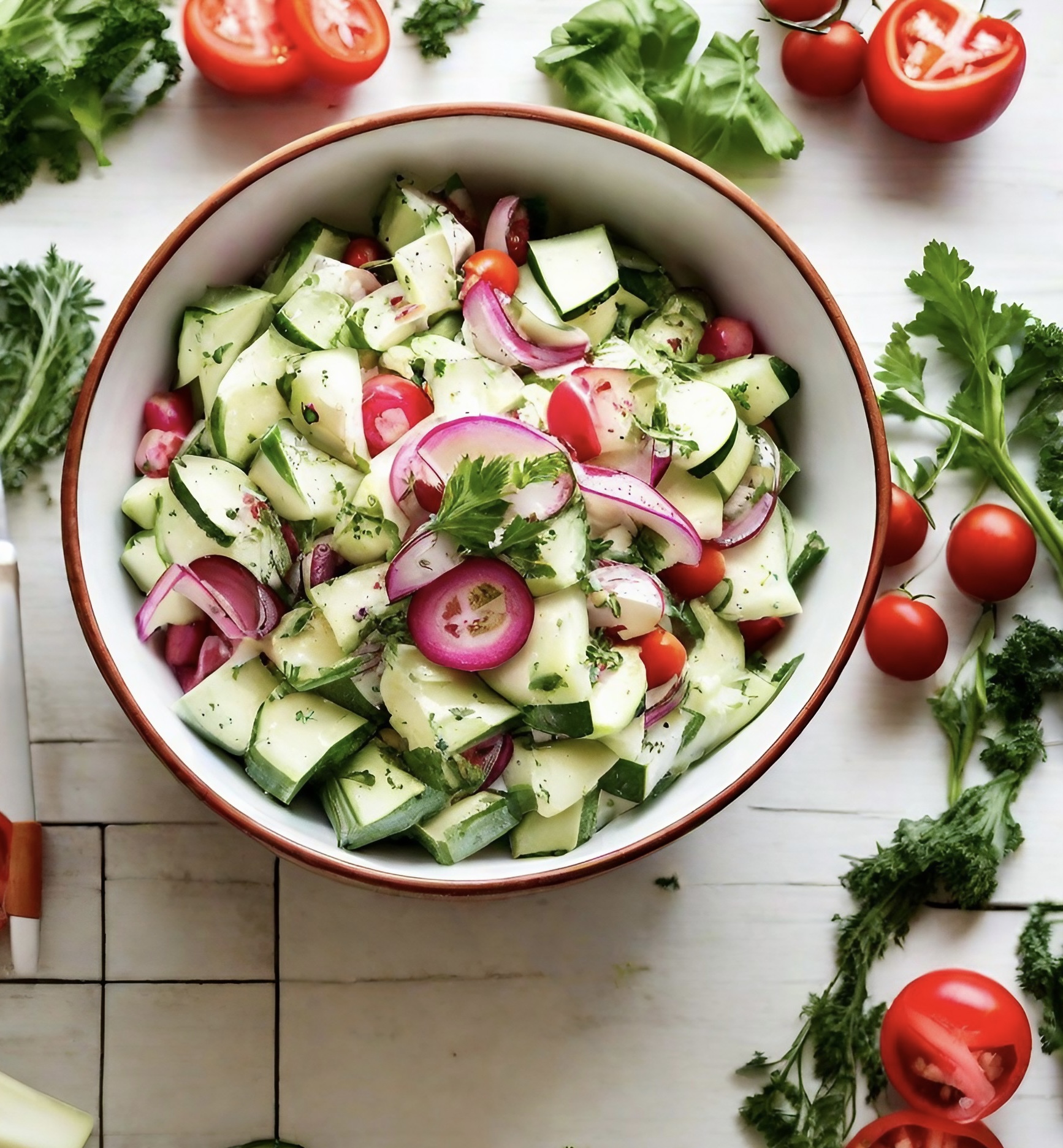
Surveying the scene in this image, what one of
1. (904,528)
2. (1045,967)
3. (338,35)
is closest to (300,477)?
(338,35)

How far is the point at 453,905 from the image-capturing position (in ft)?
7.61

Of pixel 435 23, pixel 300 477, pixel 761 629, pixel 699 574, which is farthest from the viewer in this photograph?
pixel 435 23

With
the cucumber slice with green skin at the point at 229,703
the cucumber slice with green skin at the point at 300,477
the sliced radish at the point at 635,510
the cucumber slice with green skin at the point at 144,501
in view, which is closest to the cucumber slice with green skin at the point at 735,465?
the sliced radish at the point at 635,510

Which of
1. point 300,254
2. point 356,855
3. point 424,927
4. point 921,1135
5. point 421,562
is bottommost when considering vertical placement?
point 921,1135

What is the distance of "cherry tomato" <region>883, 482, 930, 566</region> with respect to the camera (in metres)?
2.31

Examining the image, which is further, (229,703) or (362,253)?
(362,253)

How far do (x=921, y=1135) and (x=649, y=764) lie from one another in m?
1.09

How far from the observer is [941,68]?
2.35m

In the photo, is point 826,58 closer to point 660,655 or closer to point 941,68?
point 941,68

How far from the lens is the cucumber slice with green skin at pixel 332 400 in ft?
6.16

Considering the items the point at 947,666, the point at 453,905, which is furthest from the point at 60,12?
the point at 947,666

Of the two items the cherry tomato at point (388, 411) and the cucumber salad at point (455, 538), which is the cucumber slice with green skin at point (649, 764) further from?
the cherry tomato at point (388, 411)

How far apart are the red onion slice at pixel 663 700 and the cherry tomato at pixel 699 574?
17 centimetres

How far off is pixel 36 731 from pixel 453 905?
91cm
